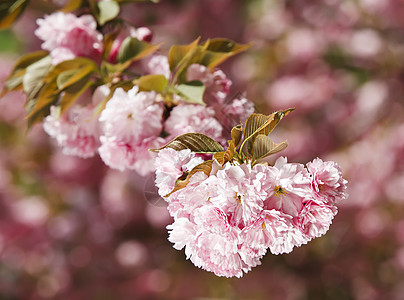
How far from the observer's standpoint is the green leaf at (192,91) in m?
0.55

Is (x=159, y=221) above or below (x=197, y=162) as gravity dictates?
below

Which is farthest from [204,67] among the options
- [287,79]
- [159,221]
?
[287,79]

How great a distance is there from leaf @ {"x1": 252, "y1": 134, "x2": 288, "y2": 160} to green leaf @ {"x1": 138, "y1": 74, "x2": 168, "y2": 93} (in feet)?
0.59

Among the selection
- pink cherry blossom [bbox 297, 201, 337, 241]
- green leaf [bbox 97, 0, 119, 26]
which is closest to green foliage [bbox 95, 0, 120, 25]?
green leaf [bbox 97, 0, 119, 26]

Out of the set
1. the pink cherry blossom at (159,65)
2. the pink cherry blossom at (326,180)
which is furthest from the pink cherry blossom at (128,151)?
the pink cherry blossom at (326,180)

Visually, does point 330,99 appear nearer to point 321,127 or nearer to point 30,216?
point 321,127

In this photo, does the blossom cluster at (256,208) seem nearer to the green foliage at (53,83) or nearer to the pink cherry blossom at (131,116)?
the pink cherry blossom at (131,116)

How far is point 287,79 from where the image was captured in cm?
244

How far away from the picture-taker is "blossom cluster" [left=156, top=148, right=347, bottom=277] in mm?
408

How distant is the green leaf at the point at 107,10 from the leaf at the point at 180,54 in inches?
5.2

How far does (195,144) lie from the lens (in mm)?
460

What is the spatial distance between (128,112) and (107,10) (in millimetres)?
212

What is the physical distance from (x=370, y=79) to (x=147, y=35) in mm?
1573

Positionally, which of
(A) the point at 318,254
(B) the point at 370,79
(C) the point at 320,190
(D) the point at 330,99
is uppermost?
(C) the point at 320,190
